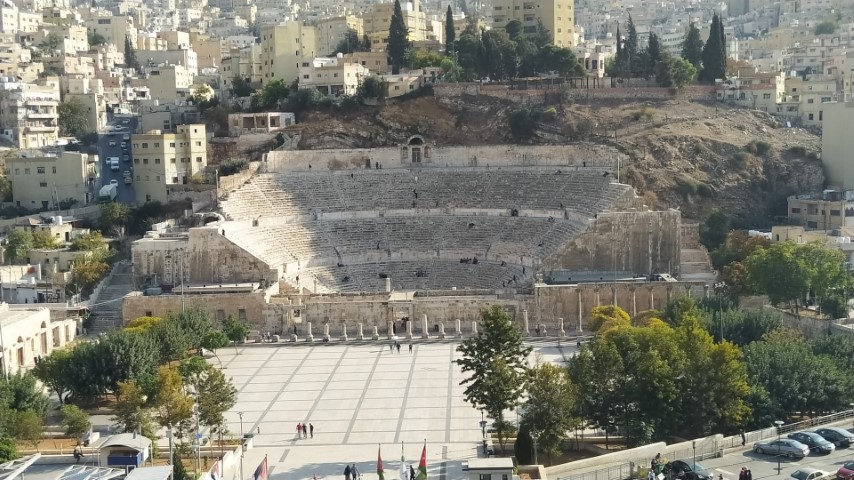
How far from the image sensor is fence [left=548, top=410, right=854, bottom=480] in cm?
A: 2584

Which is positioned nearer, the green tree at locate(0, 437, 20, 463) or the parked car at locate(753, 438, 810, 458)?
the green tree at locate(0, 437, 20, 463)

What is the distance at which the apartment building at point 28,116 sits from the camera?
2788 inches

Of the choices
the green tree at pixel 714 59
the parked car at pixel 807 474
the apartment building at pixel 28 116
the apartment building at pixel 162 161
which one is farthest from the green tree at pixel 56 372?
the green tree at pixel 714 59

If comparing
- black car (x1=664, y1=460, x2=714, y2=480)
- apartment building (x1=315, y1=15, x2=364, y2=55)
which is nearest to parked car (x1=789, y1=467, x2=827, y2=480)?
black car (x1=664, y1=460, x2=714, y2=480)

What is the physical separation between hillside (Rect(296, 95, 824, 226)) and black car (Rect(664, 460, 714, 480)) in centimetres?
3310

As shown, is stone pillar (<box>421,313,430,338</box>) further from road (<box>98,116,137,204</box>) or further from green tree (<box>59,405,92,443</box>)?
road (<box>98,116,137,204</box>)

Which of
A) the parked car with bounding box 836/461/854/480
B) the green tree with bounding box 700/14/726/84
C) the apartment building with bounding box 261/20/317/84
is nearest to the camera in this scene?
the parked car with bounding box 836/461/854/480

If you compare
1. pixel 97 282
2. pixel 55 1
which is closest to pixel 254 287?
pixel 97 282

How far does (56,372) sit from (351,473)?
13310mm

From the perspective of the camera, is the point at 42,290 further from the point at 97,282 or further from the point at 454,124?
the point at 454,124

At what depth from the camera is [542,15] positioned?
8188 centimetres

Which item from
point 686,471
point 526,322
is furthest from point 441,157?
point 686,471

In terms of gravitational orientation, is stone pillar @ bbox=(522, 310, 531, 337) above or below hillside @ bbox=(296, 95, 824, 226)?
below

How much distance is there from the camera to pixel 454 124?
67.9 m
